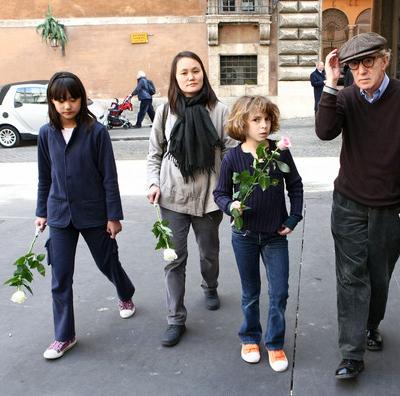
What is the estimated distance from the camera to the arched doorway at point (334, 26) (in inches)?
1383

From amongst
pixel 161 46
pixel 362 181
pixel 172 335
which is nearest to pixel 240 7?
pixel 161 46

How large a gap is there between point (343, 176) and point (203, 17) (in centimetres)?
1598

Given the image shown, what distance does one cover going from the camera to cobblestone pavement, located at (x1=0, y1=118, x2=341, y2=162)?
1112cm

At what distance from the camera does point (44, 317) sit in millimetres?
4160

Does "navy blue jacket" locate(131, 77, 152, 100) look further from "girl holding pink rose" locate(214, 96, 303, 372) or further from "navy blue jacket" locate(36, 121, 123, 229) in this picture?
"girl holding pink rose" locate(214, 96, 303, 372)

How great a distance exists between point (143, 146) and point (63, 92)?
9.67 metres

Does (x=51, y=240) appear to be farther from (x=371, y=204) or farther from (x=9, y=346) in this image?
(x=371, y=204)

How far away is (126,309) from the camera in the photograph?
411 cm

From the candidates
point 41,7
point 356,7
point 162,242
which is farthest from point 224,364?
point 356,7

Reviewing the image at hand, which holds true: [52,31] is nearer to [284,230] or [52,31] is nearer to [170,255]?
[170,255]

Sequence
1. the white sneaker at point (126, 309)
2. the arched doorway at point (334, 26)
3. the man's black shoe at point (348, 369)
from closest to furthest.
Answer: the man's black shoe at point (348, 369)
the white sneaker at point (126, 309)
the arched doorway at point (334, 26)

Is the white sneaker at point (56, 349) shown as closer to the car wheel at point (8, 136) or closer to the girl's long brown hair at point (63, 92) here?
the girl's long brown hair at point (63, 92)

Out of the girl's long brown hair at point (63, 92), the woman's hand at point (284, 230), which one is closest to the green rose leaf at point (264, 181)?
the woman's hand at point (284, 230)

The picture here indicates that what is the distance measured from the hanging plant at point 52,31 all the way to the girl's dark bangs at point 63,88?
51.6 ft
